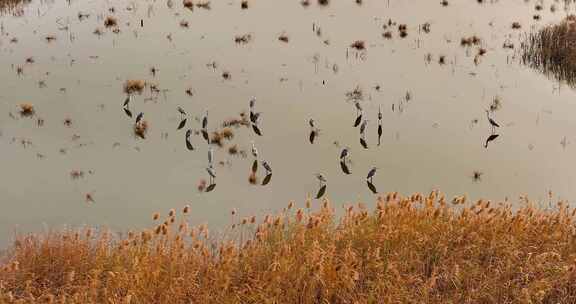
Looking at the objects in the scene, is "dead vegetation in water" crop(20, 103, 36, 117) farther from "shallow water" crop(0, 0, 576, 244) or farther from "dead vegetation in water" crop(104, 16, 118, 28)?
"dead vegetation in water" crop(104, 16, 118, 28)

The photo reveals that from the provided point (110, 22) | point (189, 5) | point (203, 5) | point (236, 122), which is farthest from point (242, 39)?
point (236, 122)

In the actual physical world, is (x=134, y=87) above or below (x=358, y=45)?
below

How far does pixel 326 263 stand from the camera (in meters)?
5.27

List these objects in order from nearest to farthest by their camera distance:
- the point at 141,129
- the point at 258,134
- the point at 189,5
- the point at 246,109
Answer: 1. the point at 258,134
2. the point at 141,129
3. the point at 246,109
4. the point at 189,5

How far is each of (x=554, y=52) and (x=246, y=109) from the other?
9.32 meters

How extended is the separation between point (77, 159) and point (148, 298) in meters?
4.08

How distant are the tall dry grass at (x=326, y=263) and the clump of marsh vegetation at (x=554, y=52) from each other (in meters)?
8.78

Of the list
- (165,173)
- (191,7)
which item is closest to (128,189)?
(165,173)

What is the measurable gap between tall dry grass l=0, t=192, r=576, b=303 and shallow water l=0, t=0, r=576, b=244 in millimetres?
1114

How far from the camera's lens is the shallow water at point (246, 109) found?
7730 mm

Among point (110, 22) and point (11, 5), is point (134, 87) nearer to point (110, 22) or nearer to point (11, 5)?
point (110, 22)

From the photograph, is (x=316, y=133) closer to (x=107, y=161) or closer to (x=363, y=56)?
(x=107, y=161)

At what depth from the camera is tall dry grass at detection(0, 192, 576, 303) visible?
516 cm

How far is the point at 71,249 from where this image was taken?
581 cm
